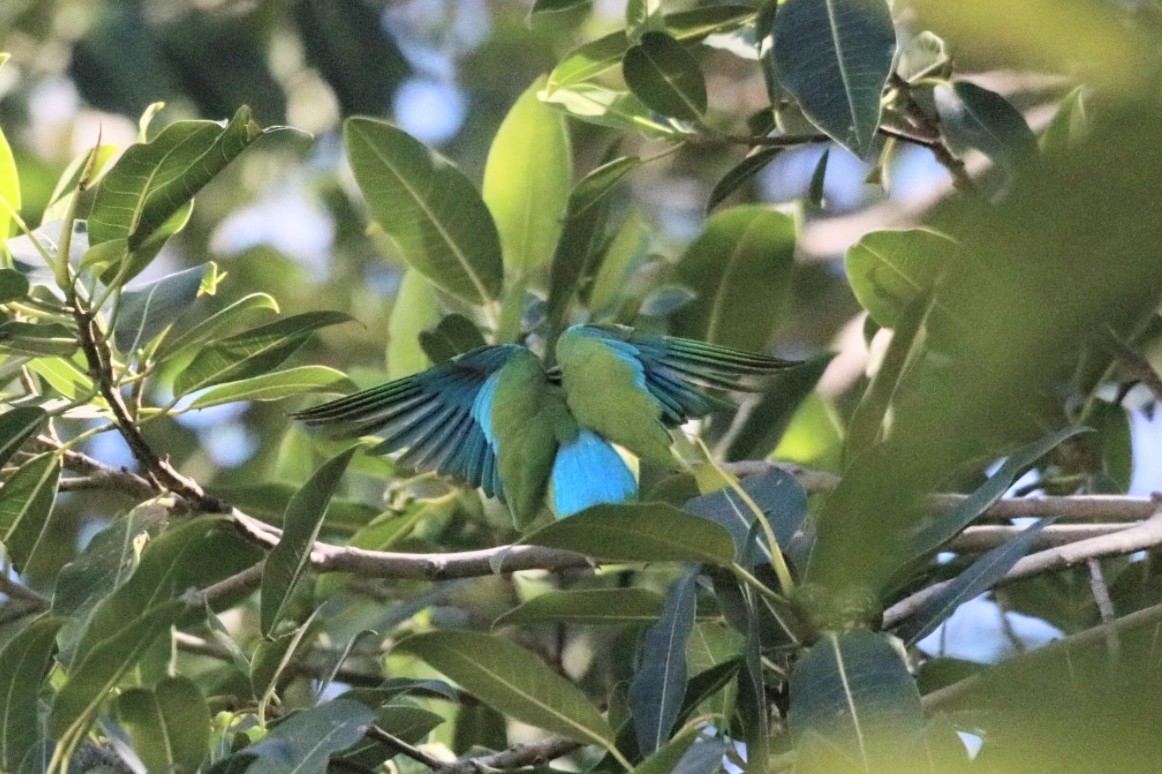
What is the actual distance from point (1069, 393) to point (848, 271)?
55 cm

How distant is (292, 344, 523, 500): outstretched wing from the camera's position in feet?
6.02

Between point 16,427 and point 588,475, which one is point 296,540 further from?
point 588,475

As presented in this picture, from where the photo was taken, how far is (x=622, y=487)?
5.53 ft

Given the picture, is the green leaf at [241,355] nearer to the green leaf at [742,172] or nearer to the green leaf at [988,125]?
the green leaf at [742,172]

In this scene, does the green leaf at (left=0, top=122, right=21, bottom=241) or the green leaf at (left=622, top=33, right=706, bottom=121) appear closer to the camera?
the green leaf at (left=0, top=122, right=21, bottom=241)

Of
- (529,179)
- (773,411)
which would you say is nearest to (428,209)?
(529,179)

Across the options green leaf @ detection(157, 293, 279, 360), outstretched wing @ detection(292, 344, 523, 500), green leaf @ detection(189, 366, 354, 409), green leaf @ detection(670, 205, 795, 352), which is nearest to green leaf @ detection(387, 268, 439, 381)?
outstretched wing @ detection(292, 344, 523, 500)

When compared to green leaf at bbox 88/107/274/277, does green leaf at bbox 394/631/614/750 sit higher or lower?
lower

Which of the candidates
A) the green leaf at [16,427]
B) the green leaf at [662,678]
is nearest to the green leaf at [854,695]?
the green leaf at [662,678]

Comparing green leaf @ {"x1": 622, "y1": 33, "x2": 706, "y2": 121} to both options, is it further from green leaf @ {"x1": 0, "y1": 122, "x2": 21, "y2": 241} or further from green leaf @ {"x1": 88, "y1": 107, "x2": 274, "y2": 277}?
green leaf @ {"x1": 0, "y1": 122, "x2": 21, "y2": 241}

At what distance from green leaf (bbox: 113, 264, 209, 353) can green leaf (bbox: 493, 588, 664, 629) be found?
551 millimetres

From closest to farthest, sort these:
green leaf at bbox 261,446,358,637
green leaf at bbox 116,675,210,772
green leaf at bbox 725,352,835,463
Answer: green leaf at bbox 116,675,210,772
green leaf at bbox 261,446,358,637
green leaf at bbox 725,352,835,463

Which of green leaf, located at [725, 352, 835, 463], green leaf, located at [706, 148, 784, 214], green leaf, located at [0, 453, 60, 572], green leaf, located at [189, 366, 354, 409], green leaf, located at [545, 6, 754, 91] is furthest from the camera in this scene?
green leaf, located at [725, 352, 835, 463]

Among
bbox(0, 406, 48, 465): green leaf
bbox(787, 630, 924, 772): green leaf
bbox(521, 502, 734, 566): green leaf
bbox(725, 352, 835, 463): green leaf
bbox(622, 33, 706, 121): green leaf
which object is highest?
bbox(622, 33, 706, 121): green leaf
